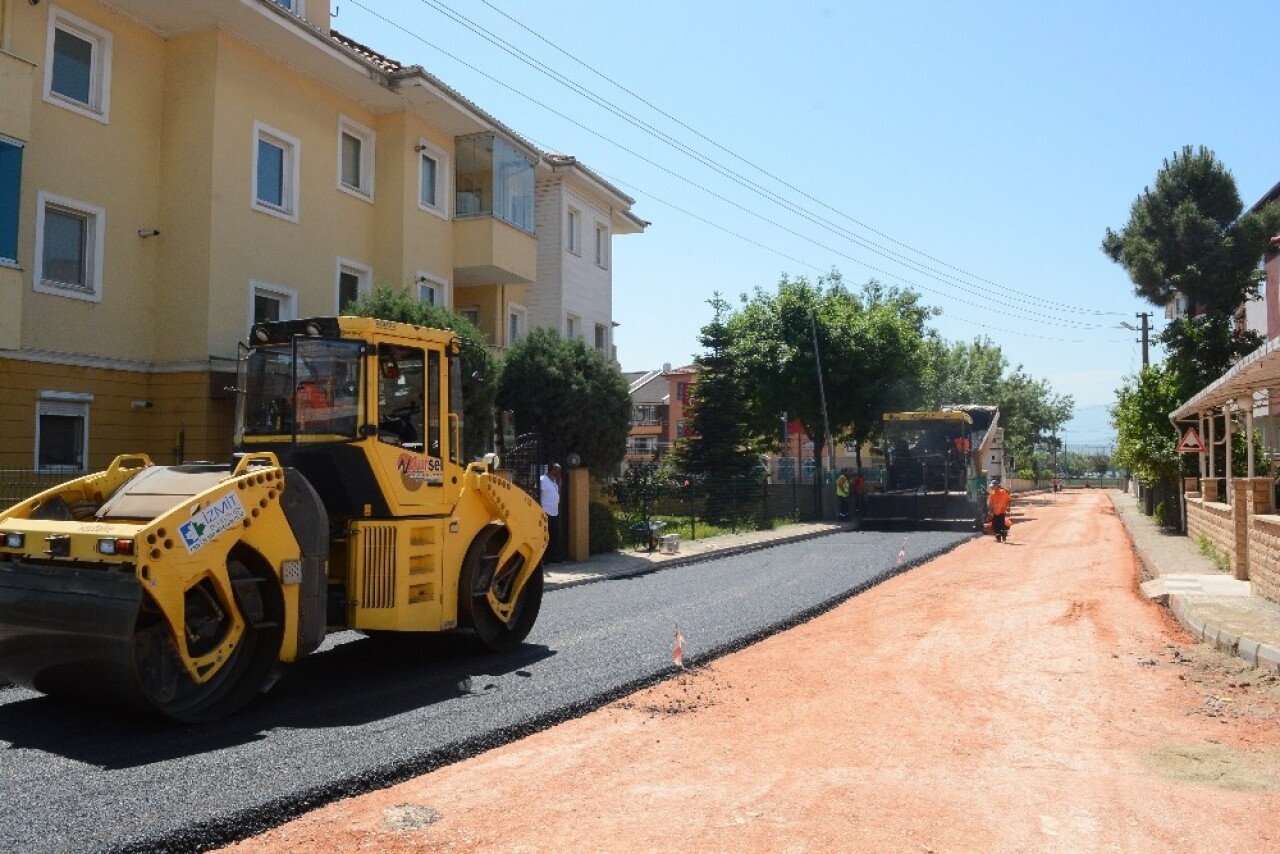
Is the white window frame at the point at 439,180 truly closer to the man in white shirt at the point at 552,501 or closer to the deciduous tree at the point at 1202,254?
the man in white shirt at the point at 552,501

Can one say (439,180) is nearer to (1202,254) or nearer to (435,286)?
(435,286)

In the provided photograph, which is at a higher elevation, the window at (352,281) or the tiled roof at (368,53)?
the tiled roof at (368,53)

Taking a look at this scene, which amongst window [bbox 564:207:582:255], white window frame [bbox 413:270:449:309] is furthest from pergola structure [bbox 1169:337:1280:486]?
window [bbox 564:207:582:255]

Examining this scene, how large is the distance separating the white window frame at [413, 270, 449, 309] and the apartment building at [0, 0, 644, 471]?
476 millimetres

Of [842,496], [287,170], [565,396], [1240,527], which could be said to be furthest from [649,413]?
[1240,527]

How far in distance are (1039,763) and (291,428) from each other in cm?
609

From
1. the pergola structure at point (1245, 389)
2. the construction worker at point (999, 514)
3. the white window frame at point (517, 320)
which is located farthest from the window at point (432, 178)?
the pergola structure at point (1245, 389)

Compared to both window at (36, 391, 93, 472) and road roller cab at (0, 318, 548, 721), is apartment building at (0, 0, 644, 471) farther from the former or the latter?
road roller cab at (0, 318, 548, 721)

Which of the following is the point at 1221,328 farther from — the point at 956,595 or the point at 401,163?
the point at 401,163

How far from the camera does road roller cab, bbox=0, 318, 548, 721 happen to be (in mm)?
6480

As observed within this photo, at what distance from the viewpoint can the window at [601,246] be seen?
98.5 ft

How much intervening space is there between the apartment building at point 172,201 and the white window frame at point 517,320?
5.54m

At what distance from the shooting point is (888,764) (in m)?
6.33

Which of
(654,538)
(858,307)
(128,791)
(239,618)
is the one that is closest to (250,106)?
(654,538)
